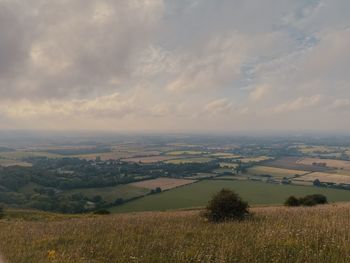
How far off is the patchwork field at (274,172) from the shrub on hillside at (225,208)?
8706 centimetres

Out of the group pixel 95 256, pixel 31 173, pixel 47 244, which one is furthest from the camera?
pixel 31 173

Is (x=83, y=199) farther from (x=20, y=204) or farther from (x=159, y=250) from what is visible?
(x=159, y=250)

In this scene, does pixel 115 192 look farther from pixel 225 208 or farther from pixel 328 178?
pixel 225 208

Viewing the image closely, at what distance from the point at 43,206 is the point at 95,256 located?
6703 centimetres

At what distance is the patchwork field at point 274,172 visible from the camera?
103500 millimetres

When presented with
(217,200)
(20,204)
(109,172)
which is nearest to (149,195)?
(20,204)

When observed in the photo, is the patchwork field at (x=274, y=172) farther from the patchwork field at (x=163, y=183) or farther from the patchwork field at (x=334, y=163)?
the patchwork field at (x=163, y=183)

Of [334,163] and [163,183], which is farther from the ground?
[334,163]

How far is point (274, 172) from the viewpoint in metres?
110

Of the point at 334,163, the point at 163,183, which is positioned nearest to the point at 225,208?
the point at 163,183

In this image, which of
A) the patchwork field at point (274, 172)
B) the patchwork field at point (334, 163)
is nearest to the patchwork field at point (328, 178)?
the patchwork field at point (274, 172)

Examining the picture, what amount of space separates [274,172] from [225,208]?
99.4 meters

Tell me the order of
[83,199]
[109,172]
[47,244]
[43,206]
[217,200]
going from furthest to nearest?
1. [109,172]
2. [83,199]
3. [43,206]
4. [217,200]
5. [47,244]

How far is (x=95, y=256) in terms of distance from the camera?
29.2ft
